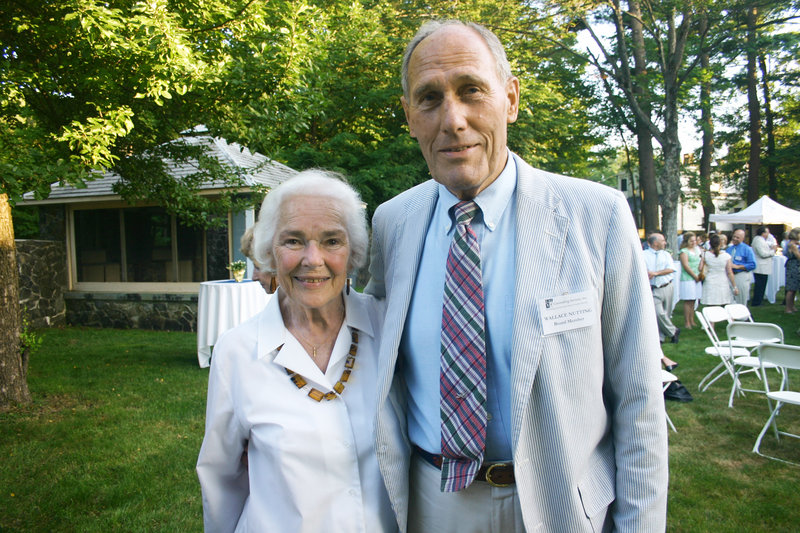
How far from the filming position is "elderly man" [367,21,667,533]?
1.44 metres

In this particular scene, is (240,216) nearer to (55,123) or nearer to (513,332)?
(55,123)

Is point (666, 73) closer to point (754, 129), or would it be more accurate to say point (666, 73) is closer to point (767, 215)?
point (767, 215)

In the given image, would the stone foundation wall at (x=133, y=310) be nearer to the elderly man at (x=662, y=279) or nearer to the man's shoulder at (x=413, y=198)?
the elderly man at (x=662, y=279)

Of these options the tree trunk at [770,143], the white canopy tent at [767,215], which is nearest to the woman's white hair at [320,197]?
the white canopy tent at [767,215]

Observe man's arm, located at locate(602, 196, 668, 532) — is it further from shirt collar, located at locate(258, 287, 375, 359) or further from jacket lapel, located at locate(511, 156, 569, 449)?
shirt collar, located at locate(258, 287, 375, 359)

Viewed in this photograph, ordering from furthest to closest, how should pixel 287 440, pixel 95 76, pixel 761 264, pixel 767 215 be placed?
pixel 767 215 < pixel 761 264 < pixel 95 76 < pixel 287 440

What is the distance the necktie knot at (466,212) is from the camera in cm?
166

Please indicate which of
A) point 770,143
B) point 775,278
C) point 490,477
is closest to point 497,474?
point 490,477

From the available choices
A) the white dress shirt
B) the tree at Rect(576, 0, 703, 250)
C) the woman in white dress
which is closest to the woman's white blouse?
the white dress shirt

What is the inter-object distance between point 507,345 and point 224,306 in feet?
23.4

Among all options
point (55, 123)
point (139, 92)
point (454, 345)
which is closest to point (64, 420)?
point (55, 123)

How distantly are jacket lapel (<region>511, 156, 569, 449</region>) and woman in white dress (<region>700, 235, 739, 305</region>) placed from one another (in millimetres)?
10977

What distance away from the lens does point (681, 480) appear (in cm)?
440

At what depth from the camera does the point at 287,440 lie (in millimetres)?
1755
